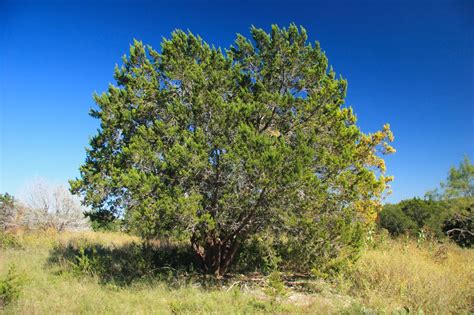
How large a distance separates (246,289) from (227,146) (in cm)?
329

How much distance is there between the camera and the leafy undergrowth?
5.83 meters

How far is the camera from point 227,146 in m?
7.04

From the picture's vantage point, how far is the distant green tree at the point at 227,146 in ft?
22.2

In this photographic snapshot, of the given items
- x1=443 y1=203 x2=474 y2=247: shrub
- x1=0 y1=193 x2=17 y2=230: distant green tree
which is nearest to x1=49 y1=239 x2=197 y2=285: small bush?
x1=0 y1=193 x2=17 y2=230: distant green tree

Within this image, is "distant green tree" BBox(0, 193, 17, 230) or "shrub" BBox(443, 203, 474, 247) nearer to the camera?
"shrub" BBox(443, 203, 474, 247)

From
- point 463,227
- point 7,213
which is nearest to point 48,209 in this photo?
point 7,213

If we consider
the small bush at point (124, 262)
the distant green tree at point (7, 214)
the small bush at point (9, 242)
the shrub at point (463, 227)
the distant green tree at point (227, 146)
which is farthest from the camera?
the distant green tree at point (7, 214)

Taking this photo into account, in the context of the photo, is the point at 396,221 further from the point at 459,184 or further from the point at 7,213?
the point at 7,213

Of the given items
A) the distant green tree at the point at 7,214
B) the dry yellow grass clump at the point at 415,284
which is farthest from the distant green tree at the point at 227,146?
the distant green tree at the point at 7,214

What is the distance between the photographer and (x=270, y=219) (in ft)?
24.0

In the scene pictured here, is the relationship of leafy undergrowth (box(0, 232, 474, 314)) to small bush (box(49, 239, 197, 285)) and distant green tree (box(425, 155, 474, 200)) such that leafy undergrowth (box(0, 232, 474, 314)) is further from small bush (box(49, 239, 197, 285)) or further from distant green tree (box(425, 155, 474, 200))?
distant green tree (box(425, 155, 474, 200))

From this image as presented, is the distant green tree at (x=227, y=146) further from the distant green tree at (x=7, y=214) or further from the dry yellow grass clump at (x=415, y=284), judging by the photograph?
the distant green tree at (x=7, y=214)

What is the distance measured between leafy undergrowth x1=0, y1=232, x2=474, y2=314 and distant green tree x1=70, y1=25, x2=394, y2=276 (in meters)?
1.07

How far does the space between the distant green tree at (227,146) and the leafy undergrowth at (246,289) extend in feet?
3.50
